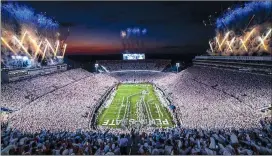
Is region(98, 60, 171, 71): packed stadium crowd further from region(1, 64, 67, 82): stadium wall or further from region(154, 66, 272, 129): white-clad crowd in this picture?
region(154, 66, 272, 129): white-clad crowd

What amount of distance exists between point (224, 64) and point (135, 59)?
38.9m

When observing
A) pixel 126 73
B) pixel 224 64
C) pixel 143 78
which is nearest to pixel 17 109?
pixel 224 64

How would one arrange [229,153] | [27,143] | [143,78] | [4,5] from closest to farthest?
[229,153], [27,143], [4,5], [143,78]

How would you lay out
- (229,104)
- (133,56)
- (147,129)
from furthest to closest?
(133,56) < (229,104) < (147,129)

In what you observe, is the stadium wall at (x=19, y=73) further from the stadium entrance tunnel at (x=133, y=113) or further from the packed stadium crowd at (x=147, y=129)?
the stadium entrance tunnel at (x=133, y=113)

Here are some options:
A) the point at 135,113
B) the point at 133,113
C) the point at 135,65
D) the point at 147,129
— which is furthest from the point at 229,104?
the point at 135,65

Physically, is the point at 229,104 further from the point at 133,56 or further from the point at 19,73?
the point at 133,56

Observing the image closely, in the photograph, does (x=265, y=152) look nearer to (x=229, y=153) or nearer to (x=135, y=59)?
(x=229, y=153)

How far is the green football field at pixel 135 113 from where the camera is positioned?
87.5ft

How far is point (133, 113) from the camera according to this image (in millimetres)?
30578

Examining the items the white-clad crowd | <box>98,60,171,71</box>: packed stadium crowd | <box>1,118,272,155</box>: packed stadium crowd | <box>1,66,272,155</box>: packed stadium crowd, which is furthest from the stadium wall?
<box>98,60,171,71</box>: packed stadium crowd

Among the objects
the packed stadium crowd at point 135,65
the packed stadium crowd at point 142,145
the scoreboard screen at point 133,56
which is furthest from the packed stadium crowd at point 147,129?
the scoreboard screen at point 133,56

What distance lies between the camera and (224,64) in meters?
52.6

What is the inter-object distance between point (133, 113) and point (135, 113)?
0.23 m
